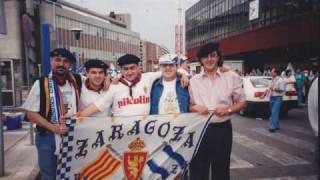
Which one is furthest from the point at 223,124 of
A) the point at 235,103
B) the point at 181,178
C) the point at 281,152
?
the point at 281,152

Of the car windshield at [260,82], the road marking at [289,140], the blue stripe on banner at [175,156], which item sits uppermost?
the car windshield at [260,82]

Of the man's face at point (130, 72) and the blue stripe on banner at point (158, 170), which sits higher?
the man's face at point (130, 72)

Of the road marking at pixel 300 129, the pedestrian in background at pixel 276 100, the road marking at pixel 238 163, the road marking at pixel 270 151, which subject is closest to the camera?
the road marking at pixel 238 163

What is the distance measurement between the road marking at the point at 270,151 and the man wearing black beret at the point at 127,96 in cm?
386

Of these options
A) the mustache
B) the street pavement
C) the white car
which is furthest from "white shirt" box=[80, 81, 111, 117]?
the white car

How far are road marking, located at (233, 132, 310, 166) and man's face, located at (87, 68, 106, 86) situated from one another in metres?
4.10

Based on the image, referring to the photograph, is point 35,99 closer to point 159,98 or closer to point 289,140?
point 159,98

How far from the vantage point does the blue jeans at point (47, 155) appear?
4043mm

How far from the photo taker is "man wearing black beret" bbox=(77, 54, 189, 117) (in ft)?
13.7

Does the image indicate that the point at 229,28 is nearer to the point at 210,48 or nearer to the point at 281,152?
the point at 281,152

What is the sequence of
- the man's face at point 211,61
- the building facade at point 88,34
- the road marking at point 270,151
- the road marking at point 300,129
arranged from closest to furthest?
1. the man's face at point 211,61
2. the road marking at point 270,151
3. the road marking at point 300,129
4. the building facade at point 88,34

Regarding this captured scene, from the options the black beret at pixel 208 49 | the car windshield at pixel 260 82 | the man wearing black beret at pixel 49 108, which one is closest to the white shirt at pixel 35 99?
the man wearing black beret at pixel 49 108

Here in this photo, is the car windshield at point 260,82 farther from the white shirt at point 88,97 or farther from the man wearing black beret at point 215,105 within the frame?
the white shirt at point 88,97

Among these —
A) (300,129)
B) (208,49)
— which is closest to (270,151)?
(300,129)
